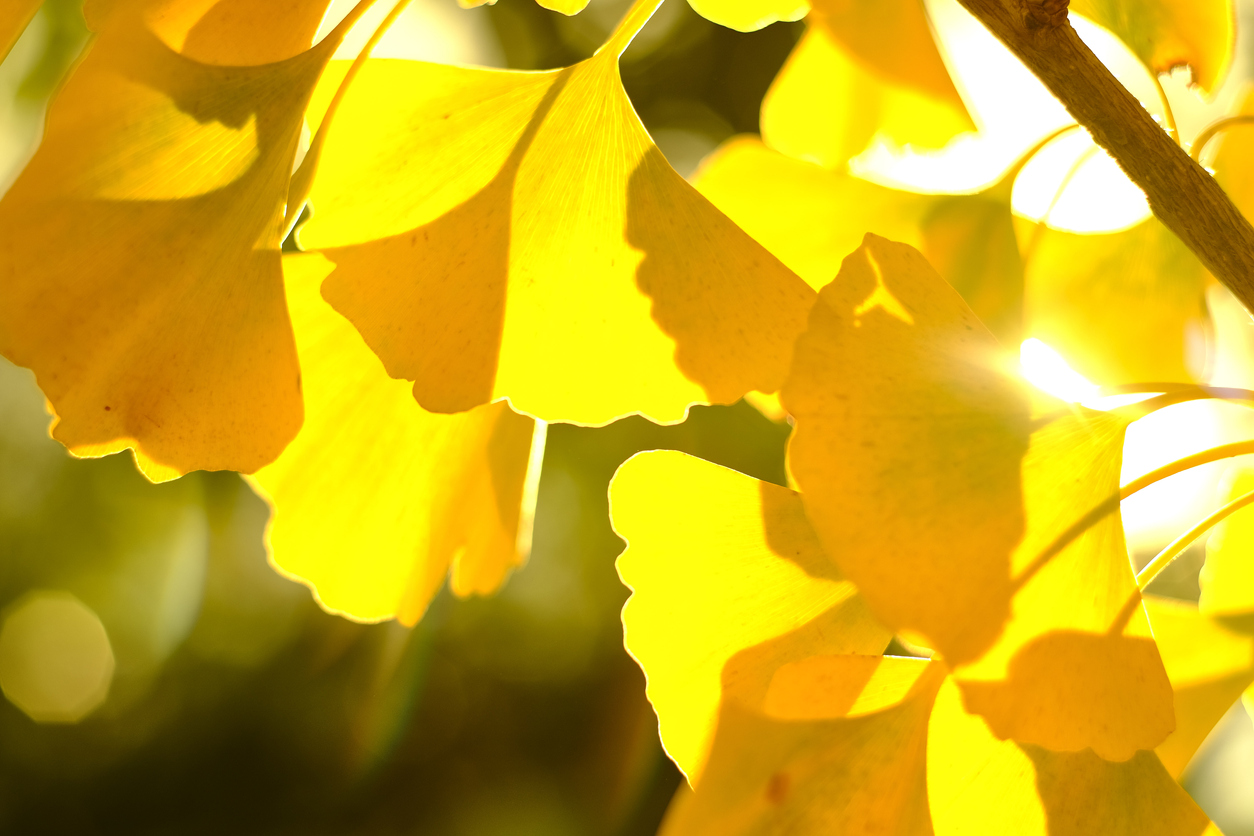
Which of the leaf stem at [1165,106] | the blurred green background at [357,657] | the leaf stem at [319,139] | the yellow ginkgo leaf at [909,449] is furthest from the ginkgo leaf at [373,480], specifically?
the blurred green background at [357,657]

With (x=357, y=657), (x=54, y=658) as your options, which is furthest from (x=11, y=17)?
(x=54, y=658)

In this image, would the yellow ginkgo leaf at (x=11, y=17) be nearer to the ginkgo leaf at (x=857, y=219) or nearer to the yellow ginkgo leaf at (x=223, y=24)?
the yellow ginkgo leaf at (x=223, y=24)

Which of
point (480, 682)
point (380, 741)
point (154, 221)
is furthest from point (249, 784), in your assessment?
point (154, 221)

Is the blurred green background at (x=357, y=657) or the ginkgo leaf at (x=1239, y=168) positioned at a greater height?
the ginkgo leaf at (x=1239, y=168)

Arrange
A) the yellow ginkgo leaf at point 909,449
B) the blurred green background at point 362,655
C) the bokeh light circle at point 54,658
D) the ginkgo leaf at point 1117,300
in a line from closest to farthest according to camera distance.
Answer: the yellow ginkgo leaf at point 909,449, the ginkgo leaf at point 1117,300, the blurred green background at point 362,655, the bokeh light circle at point 54,658

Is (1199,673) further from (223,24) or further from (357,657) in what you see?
(357,657)

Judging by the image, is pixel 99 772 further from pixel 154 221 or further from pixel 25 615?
pixel 154 221

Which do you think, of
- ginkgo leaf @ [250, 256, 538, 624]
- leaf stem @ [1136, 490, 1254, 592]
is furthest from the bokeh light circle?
leaf stem @ [1136, 490, 1254, 592]
